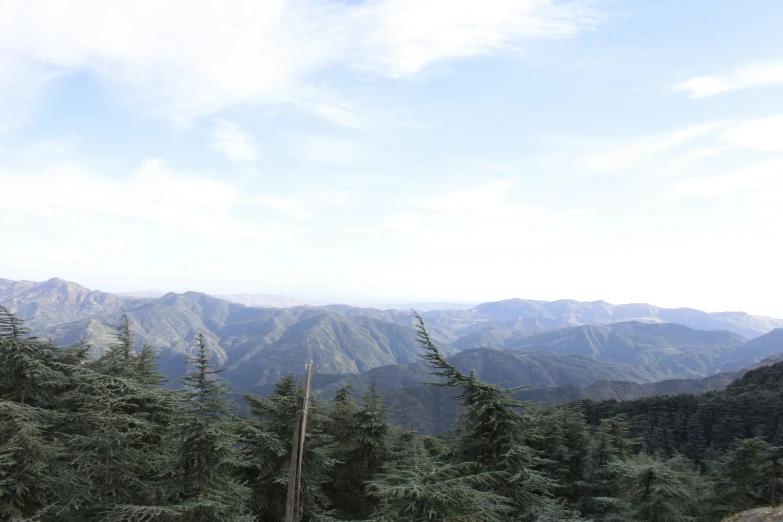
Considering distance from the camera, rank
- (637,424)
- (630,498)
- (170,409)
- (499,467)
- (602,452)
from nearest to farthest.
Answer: (499,467) → (170,409) → (630,498) → (602,452) → (637,424)

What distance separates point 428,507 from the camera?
8.38 m

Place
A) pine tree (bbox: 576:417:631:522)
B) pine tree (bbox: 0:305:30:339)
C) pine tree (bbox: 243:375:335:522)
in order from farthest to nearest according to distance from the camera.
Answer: pine tree (bbox: 576:417:631:522) → pine tree (bbox: 0:305:30:339) → pine tree (bbox: 243:375:335:522)

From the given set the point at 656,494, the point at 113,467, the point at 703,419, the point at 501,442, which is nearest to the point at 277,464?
the point at 113,467

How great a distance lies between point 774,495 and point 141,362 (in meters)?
37.6

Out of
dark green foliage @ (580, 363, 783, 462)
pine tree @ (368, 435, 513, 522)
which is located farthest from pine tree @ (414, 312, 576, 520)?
dark green foliage @ (580, 363, 783, 462)

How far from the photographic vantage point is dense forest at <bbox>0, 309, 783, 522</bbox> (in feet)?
34.1

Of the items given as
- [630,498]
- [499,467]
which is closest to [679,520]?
[630,498]

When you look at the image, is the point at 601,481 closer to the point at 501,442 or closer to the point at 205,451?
the point at 501,442

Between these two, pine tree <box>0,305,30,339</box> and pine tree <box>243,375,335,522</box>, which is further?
pine tree <box>0,305,30,339</box>

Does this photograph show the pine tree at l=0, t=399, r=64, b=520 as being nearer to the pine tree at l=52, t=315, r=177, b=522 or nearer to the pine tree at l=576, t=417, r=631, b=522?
the pine tree at l=52, t=315, r=177, b=522

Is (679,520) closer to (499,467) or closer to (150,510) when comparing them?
(499,467)

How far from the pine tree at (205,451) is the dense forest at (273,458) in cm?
5

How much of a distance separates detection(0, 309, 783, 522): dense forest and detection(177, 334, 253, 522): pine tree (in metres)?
0.05

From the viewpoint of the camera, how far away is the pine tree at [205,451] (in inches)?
481
